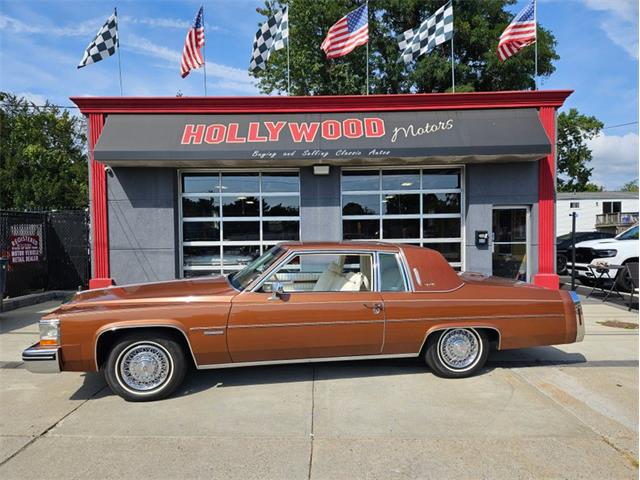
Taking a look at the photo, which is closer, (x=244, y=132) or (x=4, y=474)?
(x=4, y=474)

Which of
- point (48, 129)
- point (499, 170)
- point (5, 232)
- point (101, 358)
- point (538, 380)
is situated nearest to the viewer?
point (101, 358)

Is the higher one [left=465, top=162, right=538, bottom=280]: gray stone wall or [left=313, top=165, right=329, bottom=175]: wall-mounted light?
[left=313, top=165, right=329, bottom=175]: wall-mounted light

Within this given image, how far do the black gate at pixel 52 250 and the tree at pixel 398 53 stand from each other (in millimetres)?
15382

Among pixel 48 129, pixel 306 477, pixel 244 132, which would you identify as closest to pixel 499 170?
pixel 244 132

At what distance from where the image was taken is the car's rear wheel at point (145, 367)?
4215 millimetres

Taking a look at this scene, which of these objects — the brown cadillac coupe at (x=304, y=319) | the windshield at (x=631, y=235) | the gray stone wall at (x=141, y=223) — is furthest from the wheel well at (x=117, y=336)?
the windshield at (x=631, y=235)

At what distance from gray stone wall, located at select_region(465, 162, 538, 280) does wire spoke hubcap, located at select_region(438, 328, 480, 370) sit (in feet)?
19.5

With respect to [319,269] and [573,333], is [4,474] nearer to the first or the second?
[319,269]

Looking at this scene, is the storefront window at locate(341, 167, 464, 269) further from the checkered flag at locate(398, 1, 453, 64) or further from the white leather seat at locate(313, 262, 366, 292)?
the white leather seat at locate(313, 262, 366, 292)

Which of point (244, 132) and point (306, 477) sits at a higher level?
point (244, 132)

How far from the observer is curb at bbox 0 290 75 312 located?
29.1 feet

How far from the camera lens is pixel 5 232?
938 centimetres

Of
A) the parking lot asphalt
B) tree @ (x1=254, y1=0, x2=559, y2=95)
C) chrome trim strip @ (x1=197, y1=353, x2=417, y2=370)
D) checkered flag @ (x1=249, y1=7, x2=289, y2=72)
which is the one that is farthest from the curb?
tree @ (x1=254, y1=0, x2=559, y2=95)

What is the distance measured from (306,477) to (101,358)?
2.52 metres
